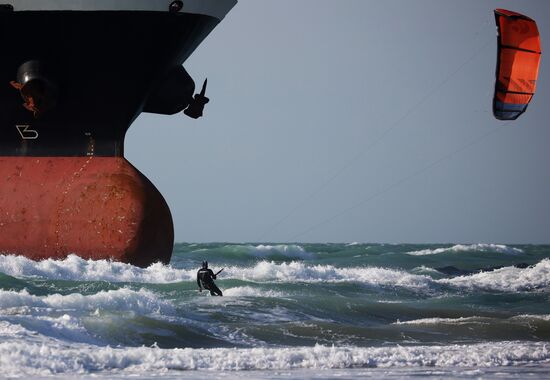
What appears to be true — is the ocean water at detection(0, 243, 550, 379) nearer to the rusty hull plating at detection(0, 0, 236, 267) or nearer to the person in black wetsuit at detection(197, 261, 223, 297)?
the person in black wetsuit at detection(197, 261, 223, 297)

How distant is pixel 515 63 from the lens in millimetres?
21484

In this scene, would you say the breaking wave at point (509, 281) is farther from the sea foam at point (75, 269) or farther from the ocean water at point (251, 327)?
the sea foam at point (75, 269)

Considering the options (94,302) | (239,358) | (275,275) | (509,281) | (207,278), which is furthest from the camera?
(509,281)

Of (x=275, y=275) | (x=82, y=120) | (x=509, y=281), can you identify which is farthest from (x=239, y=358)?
(x=509, y=281)

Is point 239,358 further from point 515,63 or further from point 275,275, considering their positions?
point 275,275

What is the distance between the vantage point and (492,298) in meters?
22.3

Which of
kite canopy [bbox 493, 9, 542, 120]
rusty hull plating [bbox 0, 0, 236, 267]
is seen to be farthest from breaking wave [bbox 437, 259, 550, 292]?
rusty hull plating [bbox 0, 0, 236, 267]

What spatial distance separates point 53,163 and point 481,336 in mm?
8549

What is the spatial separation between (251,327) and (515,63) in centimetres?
977

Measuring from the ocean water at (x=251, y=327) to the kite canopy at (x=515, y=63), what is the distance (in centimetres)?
397

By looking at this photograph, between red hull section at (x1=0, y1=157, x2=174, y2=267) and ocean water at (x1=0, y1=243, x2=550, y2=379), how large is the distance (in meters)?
0.30

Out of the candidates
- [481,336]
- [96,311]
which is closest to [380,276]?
[481,336]

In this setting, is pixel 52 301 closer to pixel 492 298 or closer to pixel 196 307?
pixel 196 307

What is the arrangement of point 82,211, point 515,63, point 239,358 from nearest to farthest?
point 239,358 → point 82,211 → point 515,63
